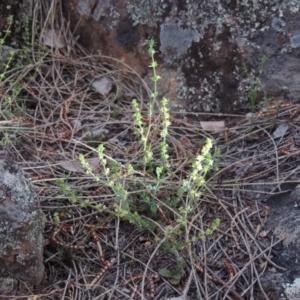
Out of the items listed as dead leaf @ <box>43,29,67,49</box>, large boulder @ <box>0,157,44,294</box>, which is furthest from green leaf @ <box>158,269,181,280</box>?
dead leaf @ <box>43,29,67,49</box>

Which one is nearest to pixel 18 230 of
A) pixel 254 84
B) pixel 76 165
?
pixel 76 165

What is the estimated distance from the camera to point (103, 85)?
291cm

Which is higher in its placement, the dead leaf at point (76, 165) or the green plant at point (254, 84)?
the green plant at point (254, 84)

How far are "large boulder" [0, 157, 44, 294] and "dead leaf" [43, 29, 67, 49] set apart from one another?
50.5 inches

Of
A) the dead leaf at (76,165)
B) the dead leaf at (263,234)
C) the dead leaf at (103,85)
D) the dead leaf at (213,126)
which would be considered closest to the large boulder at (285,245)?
the dead leaf at (263,234)

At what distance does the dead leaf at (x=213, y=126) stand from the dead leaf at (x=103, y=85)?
495mm

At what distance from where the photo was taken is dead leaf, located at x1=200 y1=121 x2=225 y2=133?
2652mm

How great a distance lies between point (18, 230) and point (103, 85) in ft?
4.04

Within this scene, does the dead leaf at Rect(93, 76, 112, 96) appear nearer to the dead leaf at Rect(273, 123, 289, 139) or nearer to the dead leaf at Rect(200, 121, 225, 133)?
the dead leaf at Rect(200, 121, 225, 133)

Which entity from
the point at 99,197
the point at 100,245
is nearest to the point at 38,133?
the point at 99,197

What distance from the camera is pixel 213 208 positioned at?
2213 mm

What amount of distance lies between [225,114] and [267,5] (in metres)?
0.51

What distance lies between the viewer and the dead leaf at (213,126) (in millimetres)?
2652

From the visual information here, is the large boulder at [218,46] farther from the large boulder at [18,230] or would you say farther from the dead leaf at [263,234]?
the large boulder at [18,230]
